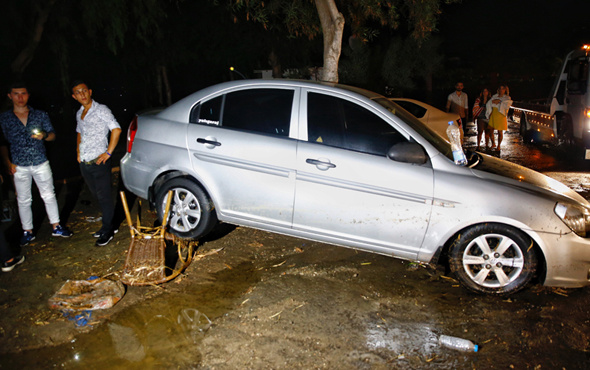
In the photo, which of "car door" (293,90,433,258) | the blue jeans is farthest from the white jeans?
"car door" (293,90,433,258)

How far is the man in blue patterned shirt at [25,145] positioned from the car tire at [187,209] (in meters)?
1.31

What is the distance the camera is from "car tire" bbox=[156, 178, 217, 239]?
4855mm

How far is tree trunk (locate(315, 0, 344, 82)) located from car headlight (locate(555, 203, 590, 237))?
5.30 m

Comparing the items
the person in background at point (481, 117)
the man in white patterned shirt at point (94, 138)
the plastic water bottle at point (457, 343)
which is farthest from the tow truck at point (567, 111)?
the man in white patterned shirt at point (94, 138)

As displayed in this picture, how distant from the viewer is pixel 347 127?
441 cm

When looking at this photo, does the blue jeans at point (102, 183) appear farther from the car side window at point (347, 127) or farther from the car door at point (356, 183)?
the car side window at point (347, 127)

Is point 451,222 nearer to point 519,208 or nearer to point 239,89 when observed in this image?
point 519,208

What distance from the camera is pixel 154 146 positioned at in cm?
495

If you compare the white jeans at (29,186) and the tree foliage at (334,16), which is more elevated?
the tree foliage at (334,16)

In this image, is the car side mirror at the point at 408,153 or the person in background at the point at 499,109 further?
the person in background at the point at 499,109

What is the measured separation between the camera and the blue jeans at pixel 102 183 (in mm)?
4957

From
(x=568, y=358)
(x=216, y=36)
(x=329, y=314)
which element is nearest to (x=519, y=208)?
(x=568, y=358)

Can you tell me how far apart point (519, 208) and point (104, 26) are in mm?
15984

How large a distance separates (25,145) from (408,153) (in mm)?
3939
